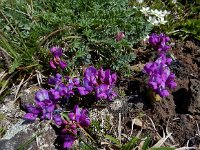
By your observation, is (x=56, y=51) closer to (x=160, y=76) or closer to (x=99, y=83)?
(x=99, y=83)

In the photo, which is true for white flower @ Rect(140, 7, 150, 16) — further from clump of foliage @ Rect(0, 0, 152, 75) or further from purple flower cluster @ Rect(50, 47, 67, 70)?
purple flower cluster @ Rect(50, 47, 67, 70)

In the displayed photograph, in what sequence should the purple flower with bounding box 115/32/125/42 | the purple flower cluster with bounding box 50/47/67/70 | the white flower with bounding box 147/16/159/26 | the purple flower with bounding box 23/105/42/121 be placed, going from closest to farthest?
1. the purple flower with bounding box 23/105/42/121
2. the purple flower cluster with bounding box 50/47/67/70
3. the purple flower with bounding box 115/32/125/42
4. the white flower with bounding box 147/16/159/26

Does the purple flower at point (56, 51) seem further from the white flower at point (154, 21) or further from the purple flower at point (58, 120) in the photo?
the white flower at point (154, 21)

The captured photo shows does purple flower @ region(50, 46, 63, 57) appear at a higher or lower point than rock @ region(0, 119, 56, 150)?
higher

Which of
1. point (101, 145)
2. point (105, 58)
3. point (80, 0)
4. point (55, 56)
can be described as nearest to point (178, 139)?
point (101, 145)

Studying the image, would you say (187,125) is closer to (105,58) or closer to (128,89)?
(128,89)

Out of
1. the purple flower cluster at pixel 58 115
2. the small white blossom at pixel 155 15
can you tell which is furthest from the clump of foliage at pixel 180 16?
the purple flower cluster at pixel 58 115

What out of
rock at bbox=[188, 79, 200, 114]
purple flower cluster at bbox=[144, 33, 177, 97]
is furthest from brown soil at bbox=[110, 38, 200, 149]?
purple flower cluster at bbox=[144, 33, 177, 97]
